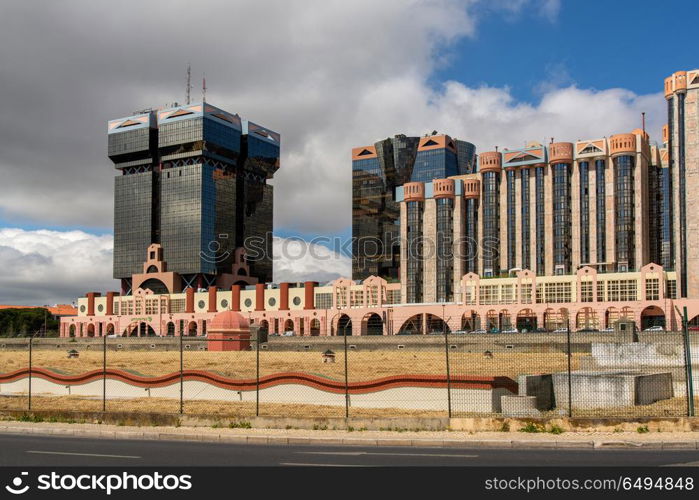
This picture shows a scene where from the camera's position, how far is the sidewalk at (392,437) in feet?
64.5

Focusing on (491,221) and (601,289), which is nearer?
(601,289)

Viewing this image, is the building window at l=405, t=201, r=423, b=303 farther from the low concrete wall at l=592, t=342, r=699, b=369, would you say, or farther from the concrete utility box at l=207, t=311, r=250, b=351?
the low concrete wall at l=592, t=342, r=699, b=369

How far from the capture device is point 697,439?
782 inches

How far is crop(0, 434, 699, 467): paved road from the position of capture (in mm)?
16516

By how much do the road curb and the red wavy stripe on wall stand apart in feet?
13.8

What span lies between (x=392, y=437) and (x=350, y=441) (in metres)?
1.26

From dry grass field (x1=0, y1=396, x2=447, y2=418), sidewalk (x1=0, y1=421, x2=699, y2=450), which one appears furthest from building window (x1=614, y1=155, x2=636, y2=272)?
sidewalk (x1=0, y1=421, x2=699, y2=450)

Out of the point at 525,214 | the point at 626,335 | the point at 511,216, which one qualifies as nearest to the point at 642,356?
the point at 626,335

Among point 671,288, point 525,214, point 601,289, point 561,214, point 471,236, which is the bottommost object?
point 601,289

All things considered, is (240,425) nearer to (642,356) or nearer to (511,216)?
(642,356)

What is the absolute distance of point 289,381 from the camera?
31953 mm

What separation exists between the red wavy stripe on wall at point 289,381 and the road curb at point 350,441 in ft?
13.8
